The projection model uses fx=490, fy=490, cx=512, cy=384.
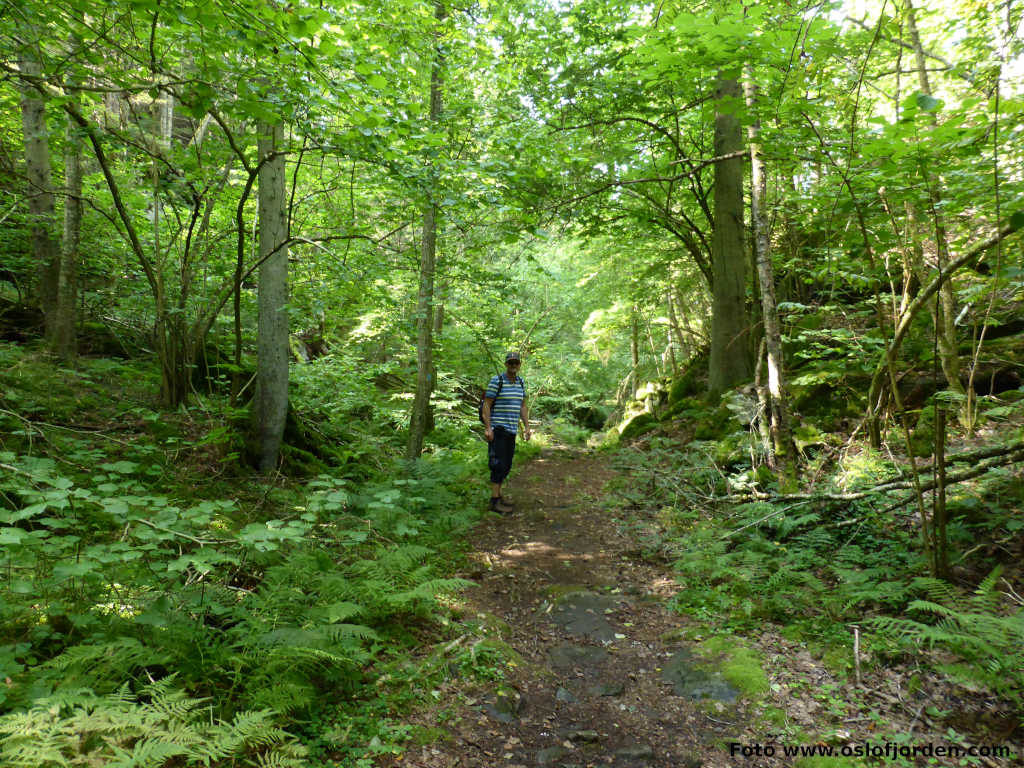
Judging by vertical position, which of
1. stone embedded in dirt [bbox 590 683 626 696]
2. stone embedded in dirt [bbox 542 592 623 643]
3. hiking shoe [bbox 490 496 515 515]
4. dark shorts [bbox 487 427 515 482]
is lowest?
stone embedded in dirt [bbox 590 683 626 696]

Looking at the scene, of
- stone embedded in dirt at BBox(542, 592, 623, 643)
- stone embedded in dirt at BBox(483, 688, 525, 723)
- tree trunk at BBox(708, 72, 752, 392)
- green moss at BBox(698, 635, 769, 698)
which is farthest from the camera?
tree trunk at BBox(708, 72, 752, 392)

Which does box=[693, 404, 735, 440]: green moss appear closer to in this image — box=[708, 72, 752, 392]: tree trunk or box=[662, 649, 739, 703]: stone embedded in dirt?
box=[708, 72, 752, 392]: tree trunk

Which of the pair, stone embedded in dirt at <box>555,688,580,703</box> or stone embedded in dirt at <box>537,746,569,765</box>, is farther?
stone embedded in dirt at <box>555,688,580,703</box>

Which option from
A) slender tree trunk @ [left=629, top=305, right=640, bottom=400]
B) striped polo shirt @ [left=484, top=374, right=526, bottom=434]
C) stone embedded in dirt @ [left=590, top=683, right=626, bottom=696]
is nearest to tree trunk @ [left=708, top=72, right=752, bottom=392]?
striped polo shirt @ [left=484, top=374, right=526, bottom=434]

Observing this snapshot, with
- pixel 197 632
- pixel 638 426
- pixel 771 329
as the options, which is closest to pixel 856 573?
pixel 771 329

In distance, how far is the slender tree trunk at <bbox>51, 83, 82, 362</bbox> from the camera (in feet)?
23.0

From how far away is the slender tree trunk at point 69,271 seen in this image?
7004mm

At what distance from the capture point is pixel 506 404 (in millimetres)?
7270

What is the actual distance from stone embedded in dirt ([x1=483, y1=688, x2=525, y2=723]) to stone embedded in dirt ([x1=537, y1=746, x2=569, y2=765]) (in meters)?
0.31

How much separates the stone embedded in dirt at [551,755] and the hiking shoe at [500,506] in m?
4.51

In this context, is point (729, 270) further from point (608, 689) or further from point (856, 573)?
point (608, 689)

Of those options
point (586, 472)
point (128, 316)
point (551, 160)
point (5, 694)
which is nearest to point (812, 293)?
point (586, 472)

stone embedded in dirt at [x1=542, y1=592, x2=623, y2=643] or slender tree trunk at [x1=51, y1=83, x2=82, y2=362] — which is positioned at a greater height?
slender tree trunk at [x1=51, y1=83, x2=82, y2=362]

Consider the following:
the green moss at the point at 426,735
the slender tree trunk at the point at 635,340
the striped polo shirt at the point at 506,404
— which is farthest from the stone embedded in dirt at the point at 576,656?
the slender tree trunk at the point at 635,340
